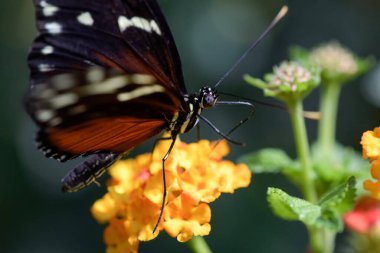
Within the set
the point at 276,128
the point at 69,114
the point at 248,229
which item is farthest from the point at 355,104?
the point at 69,114

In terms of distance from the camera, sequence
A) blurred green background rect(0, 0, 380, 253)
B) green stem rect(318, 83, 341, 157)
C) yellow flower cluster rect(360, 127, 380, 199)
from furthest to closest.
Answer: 1. blurred green background rect(0, 0, 380, 253)
2. green stem rect(318, 83, 341, 157)
3. yellow flower cluster rect(360, 127, 380, 199)

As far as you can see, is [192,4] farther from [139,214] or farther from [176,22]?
[139,214]

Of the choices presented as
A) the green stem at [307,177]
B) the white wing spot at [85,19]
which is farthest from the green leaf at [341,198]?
the white wing spot at [85,19]

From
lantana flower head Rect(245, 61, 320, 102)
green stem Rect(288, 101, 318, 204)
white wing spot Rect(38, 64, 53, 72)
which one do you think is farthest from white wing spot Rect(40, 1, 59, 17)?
green stem Rect(288, 101, 318, 204)

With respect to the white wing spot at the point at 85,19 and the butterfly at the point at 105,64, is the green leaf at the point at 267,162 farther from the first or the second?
the white wing spot at the point at 85,19

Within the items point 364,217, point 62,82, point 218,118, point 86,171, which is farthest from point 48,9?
point 218,118

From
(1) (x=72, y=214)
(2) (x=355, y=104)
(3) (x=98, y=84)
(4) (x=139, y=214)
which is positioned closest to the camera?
(3) (x=98, y=84)

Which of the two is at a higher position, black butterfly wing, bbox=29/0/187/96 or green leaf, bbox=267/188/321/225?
black butterfly wing, bbox=29/0/187/96

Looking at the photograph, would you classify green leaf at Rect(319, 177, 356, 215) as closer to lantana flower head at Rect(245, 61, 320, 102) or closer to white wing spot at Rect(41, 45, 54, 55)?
lantana flower head at Rect(245, 61, 320, 102)
